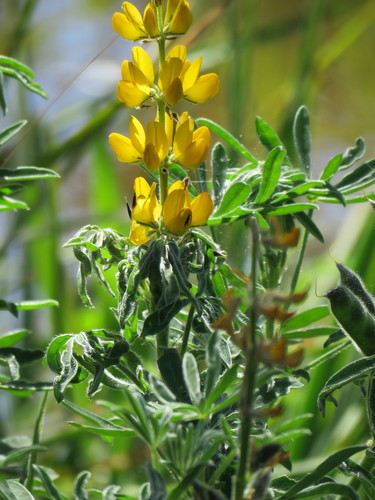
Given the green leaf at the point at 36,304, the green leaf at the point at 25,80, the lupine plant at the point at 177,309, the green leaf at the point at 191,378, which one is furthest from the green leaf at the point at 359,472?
the green leaf at the point at 25,80

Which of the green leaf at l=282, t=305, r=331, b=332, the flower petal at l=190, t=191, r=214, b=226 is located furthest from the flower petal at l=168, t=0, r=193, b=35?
the green leaf at l=282, t=305, r=331, b=332

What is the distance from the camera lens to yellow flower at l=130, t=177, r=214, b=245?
425mm

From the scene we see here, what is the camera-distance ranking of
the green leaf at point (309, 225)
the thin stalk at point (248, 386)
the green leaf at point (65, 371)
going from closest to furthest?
the thin stalk at point (248, 386), the green leaf at point (65, 371), the green leaf at point (309, 225)

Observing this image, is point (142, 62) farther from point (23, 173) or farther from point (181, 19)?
point (23, 173)

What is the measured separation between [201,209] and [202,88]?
74 mm

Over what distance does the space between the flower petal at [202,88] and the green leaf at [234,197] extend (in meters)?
0.06

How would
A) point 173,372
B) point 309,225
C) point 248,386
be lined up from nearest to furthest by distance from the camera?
point 248,386 < point 173,372 < point 309,225

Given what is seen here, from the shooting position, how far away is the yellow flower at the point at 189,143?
43 cm

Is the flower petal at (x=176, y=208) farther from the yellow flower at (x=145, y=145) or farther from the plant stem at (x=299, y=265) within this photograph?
the plant stem at (x=299, y=265)

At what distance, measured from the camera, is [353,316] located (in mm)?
431

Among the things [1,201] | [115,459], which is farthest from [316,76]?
[1,201]

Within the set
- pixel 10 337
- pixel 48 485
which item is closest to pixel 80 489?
pixel 48 485

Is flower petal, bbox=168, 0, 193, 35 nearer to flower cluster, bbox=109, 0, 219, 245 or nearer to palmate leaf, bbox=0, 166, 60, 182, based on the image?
flower cluster, bbox=109, 0, 219, 245

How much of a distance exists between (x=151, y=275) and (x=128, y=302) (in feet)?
0.06
